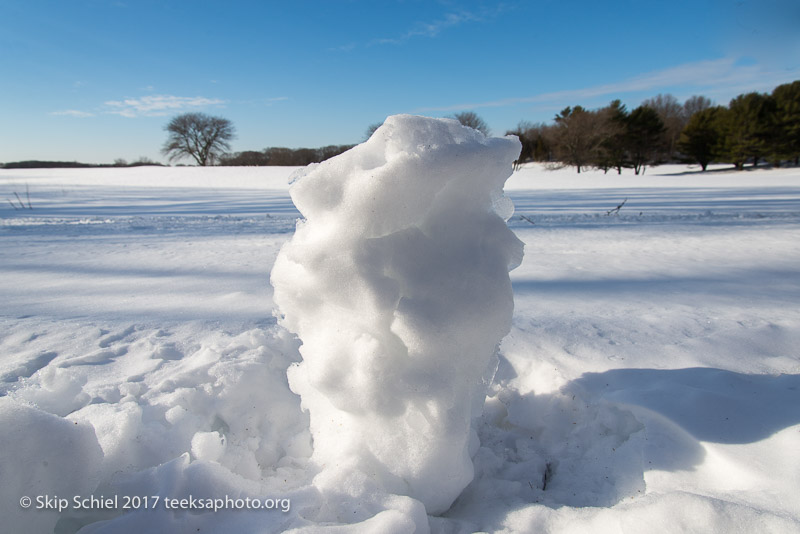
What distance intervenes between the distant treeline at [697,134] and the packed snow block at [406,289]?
29196mm

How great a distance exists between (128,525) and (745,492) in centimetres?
182

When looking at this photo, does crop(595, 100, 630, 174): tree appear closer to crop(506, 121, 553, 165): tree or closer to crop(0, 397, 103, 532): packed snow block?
crop(506, 121, 553, 165): tree

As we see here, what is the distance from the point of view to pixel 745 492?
1294mm

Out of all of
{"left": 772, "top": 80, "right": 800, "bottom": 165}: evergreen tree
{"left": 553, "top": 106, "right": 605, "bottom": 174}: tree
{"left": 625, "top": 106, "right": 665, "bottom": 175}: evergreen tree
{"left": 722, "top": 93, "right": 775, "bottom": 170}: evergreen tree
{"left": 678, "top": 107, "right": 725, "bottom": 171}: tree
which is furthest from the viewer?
{"left": 625, "top": 106, "right": 665, "bottom": 175}: evergreen tree

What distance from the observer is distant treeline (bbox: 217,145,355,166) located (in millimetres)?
34125

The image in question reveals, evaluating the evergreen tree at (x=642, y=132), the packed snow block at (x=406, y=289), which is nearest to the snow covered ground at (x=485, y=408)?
the packed snow block at (x=406, y=289)

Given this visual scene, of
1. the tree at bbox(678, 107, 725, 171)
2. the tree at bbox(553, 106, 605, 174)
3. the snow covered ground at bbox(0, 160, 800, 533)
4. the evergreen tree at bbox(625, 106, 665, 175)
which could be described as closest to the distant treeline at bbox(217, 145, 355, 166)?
the tree at bbox(553, 106, 605, 174)

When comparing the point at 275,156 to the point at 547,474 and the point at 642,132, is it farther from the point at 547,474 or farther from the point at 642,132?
the point at 547,474

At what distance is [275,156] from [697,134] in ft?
106

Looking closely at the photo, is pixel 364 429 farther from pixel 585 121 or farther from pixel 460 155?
pixel 585 121

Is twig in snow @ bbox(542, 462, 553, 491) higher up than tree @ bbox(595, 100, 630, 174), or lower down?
lower down

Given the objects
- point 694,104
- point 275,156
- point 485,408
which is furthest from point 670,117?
point 485,408

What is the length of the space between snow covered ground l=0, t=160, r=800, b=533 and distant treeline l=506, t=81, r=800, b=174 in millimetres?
27213

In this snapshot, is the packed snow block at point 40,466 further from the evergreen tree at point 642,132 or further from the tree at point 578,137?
the evergreen tree at point 642,132
